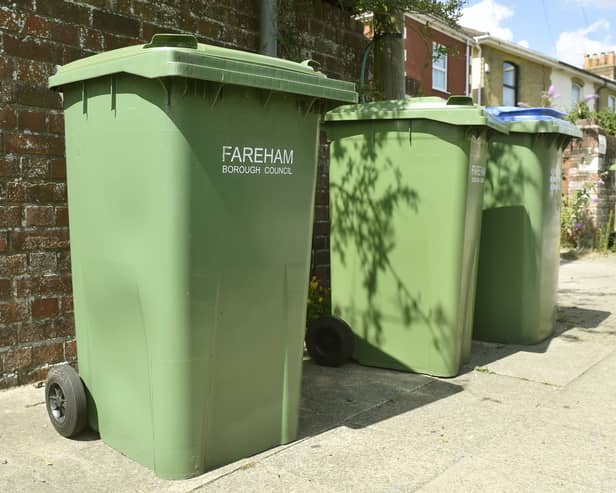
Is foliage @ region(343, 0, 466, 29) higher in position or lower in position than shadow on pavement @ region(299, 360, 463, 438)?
higher

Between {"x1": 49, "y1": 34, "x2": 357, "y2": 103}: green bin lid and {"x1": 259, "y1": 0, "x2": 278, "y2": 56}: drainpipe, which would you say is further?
{"x1": 259, "y1": 0, "x2": 278, "y2": 56}: drainpipe

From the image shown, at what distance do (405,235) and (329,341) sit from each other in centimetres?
87

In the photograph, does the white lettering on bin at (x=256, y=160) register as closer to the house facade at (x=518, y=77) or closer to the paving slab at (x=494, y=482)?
the paving slab at (x=494, y=482)

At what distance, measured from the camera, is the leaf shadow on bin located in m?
4.45

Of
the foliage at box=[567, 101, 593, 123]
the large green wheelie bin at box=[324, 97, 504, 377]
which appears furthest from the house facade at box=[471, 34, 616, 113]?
the large green wheelie bin at box=[324, 97, 504, 377]

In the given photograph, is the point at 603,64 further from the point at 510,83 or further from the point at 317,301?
the point at 317,301

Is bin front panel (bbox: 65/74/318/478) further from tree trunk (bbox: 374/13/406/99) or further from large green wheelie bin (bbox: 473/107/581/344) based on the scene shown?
tree trunk (bbox: 374/13/406/99)

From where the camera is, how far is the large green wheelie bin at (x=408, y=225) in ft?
14.1

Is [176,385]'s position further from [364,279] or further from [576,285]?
[576,285]

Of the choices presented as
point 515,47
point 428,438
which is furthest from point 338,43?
point 515,47

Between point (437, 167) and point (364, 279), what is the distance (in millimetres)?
900

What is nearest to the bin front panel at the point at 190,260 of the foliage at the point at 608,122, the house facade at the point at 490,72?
the foliage at the point at 608,122

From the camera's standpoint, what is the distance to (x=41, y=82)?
13.0 ft

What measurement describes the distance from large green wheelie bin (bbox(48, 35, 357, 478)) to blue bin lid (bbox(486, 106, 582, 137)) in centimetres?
240
